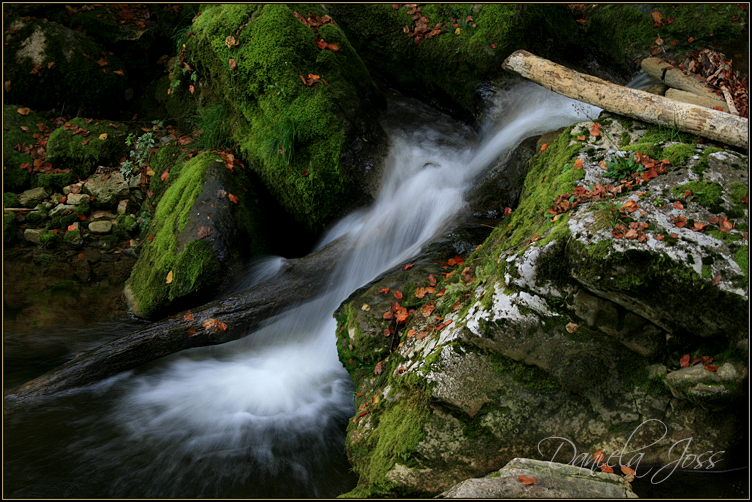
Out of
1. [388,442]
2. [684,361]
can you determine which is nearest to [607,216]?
[684,361]

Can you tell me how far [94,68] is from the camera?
8.55 metres

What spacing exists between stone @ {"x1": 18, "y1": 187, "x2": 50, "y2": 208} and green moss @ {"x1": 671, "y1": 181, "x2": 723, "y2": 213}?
8.83 m

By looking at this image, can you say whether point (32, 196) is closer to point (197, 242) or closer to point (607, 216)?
point (197, 242)

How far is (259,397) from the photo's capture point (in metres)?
4.82

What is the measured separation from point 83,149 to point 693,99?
8734mm

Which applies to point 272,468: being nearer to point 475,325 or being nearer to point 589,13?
point 475,325

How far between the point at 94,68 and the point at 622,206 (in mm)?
9114

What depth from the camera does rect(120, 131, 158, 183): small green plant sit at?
7855 mm

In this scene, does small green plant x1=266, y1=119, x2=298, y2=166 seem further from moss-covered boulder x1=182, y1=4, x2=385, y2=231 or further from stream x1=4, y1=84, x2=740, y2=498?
stream x1=4, y1=84, x2=740, y2=498

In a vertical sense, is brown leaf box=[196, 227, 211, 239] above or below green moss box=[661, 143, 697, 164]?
above

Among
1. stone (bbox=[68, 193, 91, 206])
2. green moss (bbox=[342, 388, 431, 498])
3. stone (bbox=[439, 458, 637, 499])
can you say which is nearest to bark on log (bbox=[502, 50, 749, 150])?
stone (bbox=[439, 458, 637, 499])

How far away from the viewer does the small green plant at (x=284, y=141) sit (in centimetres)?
594

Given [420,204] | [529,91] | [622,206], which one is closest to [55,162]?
[420,204]

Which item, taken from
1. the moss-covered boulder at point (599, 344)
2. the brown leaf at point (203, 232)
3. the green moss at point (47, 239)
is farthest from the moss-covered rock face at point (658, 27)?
the green moss at point (47, 239)
